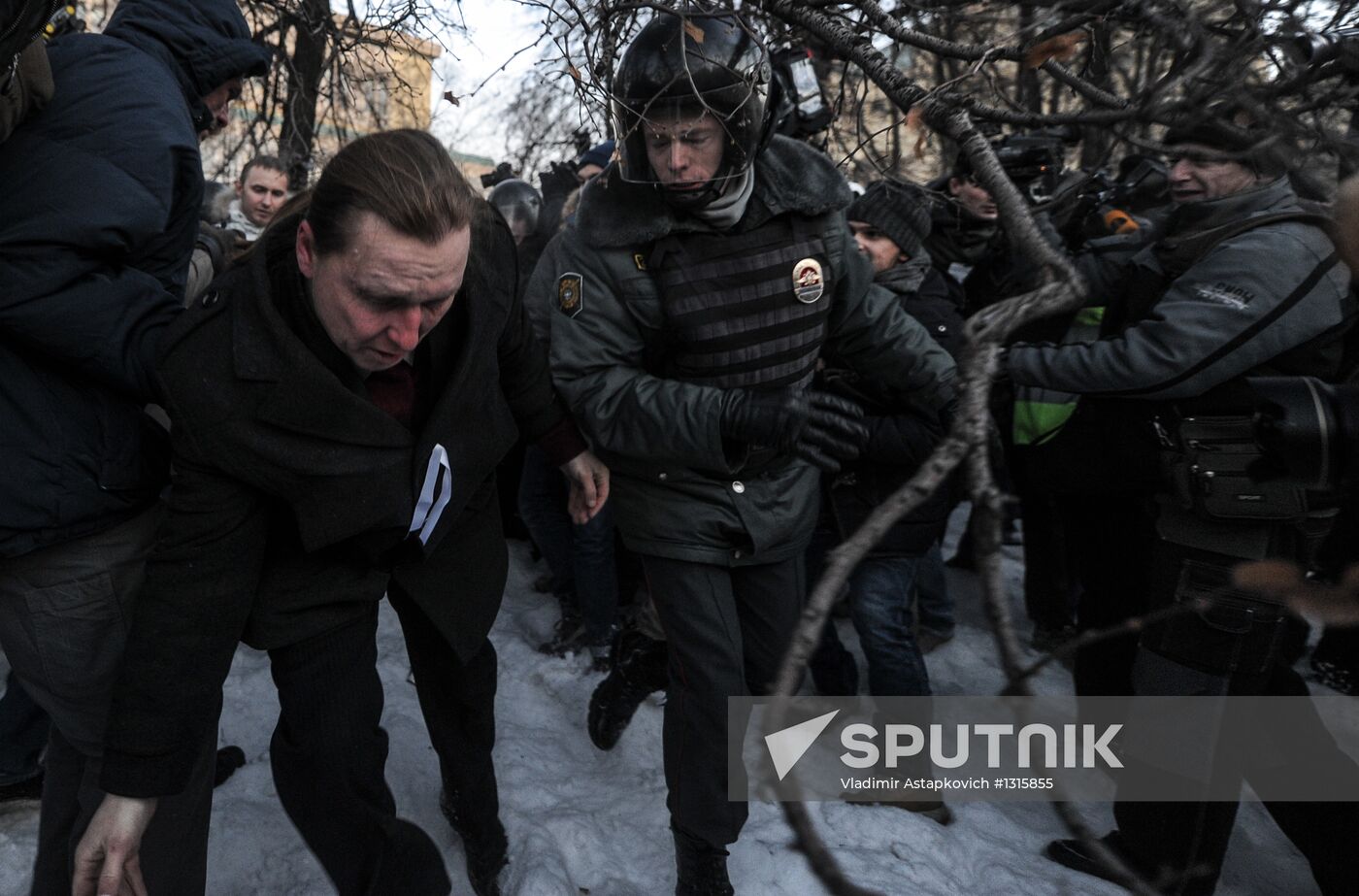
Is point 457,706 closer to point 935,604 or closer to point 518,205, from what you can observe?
point 935,604

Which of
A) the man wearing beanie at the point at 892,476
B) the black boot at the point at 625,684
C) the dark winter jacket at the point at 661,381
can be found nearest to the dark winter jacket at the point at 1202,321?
the man wearing beanie at the point at 892,476

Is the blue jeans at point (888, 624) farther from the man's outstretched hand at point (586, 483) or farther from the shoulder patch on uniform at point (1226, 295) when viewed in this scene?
the shoulder patch on uniform at point (1226, 295)

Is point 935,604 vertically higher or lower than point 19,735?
lower

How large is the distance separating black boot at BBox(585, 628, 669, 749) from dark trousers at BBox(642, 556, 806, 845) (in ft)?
2.23

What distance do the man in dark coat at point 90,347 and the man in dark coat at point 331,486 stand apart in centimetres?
16

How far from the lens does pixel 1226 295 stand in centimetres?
213

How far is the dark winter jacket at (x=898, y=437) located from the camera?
271 cm

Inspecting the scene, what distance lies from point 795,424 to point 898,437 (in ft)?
2.53

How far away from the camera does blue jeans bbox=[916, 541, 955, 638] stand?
3.86 meters

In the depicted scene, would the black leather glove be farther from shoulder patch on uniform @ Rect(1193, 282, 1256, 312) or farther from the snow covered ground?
the snow covered ground

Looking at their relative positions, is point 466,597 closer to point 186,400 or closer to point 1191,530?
point 186,400

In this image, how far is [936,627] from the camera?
3906 mm

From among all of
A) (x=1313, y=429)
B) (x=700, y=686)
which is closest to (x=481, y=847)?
(x=700, y=686)

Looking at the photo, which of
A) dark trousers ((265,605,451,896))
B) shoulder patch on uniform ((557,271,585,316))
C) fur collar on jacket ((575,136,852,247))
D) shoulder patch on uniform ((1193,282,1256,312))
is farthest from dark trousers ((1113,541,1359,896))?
dark trousers ((265,605,451,896))
